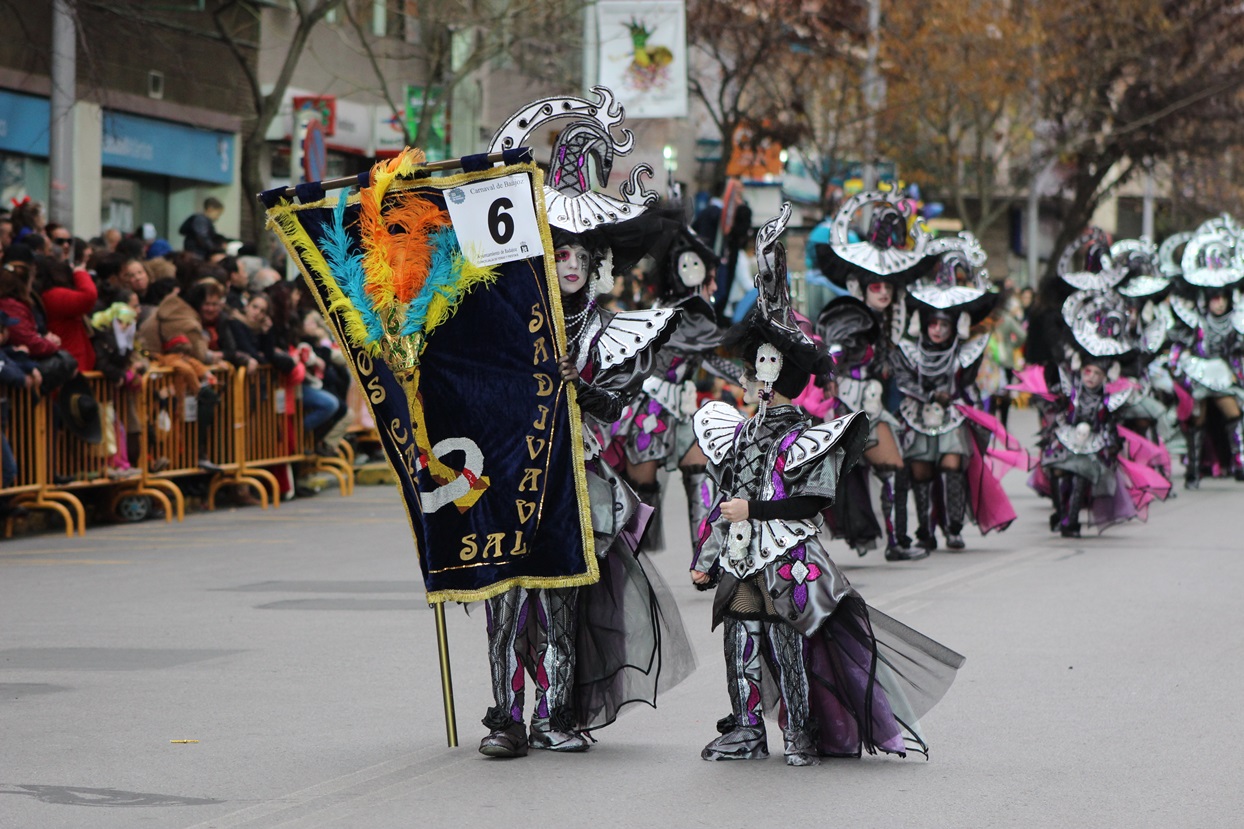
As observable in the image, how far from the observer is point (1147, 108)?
129 feet

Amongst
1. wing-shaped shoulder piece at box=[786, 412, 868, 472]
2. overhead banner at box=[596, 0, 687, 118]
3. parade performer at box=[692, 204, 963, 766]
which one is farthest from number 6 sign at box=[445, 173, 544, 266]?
overhead banner at box=[596, 0, 687, 118]

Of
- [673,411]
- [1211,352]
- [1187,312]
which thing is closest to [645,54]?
[1187,312]

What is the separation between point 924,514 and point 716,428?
7.02m

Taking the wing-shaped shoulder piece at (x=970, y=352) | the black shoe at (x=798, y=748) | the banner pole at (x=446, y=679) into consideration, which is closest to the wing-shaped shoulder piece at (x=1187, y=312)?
the wing-shaped shoulder piece at (x=970, y=352)

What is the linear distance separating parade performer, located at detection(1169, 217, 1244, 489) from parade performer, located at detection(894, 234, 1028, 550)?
6.69 meters

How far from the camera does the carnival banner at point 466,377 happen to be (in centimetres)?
696

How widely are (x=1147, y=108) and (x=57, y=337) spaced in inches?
1159

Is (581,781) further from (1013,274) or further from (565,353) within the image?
(1013,274)

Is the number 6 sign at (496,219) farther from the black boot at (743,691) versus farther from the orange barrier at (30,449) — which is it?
the orange barrier at (30,449)

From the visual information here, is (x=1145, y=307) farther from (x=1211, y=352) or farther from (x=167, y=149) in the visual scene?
(x=167, y=149)

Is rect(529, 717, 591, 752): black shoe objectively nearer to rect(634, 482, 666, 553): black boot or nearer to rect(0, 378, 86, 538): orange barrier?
rect(634, 482, 666, 553): black boot

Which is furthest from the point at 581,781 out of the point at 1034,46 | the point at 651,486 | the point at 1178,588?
the point at 1034,46

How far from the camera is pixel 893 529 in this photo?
13.6 metres

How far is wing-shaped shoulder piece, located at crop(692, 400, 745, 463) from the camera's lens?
7168 millimetres
